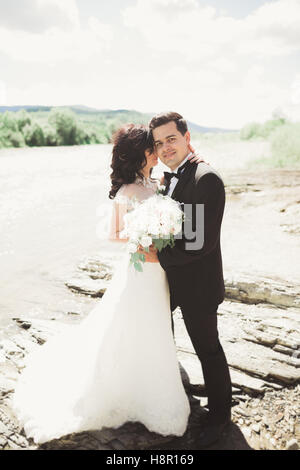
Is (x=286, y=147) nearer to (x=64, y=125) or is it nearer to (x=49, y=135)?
(x=49, y=135)

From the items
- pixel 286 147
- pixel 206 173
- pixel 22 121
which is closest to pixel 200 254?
pixel 206 173

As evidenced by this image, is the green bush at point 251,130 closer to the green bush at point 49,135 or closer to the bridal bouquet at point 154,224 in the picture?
the green bush at point 49,135

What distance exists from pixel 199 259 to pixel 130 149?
3.70 ft

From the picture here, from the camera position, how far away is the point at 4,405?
130 inches

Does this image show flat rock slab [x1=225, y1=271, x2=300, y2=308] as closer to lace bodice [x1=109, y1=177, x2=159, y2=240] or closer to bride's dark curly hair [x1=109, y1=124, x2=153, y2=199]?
lace bodice [x1=109, y1=177, x2=159, y2=240]

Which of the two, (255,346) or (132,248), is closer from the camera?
(132,248)

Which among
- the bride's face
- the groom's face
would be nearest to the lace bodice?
the bride's face

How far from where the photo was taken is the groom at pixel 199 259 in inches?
102

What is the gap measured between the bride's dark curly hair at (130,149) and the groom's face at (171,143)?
20cm

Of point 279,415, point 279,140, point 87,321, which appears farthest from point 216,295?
point 279,140

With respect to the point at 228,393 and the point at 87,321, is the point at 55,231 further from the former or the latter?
the point at 228,393

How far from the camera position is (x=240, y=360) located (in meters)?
3.91

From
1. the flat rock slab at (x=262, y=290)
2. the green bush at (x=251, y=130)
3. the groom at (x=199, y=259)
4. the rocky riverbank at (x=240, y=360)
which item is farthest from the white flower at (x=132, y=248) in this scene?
the green bush at (x=251, y=130)

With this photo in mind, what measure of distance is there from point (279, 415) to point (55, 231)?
854 cm
